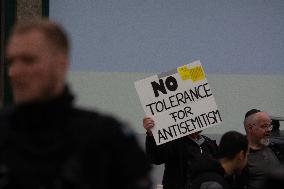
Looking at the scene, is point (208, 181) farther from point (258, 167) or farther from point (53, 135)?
point (53, 135)

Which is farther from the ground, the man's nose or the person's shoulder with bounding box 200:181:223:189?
the man's nose

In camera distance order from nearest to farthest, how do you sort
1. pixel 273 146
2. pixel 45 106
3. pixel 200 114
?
pixel 45 106
pixel 273 146
pixel 200 114

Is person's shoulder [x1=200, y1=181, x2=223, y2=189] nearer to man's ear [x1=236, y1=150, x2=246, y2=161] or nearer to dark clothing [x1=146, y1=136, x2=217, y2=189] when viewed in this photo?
man's ear [x1=236, y1=150, x2=246, y2=161]

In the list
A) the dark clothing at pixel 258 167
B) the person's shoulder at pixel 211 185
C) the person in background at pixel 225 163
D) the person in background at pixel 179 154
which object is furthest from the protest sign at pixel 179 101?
the person's shoulder at pixel 211 185

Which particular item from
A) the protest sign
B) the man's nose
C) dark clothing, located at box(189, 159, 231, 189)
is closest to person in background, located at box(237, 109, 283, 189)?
the protest sign

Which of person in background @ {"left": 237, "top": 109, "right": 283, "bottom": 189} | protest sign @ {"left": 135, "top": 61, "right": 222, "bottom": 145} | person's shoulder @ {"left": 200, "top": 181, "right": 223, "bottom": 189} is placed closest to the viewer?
person's shoulder @ {"left": 200, "top": 181, "right": 223, "bottom": 189}

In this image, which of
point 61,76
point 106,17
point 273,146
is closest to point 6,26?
point 106,17

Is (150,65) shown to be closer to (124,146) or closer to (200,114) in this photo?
(200,114)

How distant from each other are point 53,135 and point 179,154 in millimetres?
3601

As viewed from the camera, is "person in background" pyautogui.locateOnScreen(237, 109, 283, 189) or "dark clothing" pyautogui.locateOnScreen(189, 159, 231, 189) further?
"person in background" pyautogui.locateOnScreen(237, 109, 283, 189)

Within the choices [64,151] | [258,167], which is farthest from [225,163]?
[64,151]

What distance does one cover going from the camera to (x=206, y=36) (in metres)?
9.60

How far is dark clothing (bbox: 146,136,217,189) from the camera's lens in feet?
18.5

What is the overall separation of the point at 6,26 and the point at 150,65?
1861 millimetres
